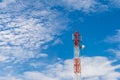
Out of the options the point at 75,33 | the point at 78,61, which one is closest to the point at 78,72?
the point at 78,61

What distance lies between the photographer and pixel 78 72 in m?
103

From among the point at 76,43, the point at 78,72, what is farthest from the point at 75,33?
the point at 78,72

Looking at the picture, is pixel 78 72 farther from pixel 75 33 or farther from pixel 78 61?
pixel 75 33

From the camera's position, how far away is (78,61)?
10381cm

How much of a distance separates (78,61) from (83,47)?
5923mm

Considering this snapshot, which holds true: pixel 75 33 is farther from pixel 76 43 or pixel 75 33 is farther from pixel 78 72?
pixel 78 72

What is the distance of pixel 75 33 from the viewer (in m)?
105

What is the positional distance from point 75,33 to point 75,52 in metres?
5.42

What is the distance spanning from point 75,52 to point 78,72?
6.01 m

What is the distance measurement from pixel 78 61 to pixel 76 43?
5686 mm

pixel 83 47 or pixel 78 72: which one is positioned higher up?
pixel 83 47

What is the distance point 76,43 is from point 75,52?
9.07 feet

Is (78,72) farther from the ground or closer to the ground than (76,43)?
closer to the ground

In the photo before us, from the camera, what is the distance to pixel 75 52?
346ft
